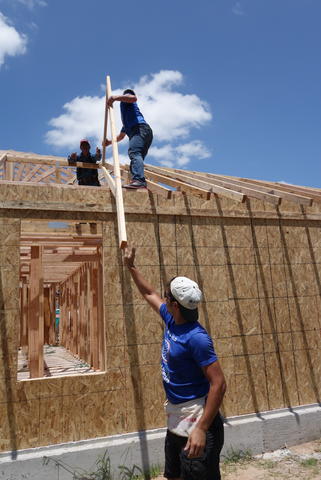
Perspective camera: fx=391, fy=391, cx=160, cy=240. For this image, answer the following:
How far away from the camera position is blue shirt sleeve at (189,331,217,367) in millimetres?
2562

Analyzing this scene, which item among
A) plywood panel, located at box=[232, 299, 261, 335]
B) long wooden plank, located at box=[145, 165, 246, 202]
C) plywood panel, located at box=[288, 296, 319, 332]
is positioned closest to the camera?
long wooden plank, located at box=[145, 165, 246, 202]

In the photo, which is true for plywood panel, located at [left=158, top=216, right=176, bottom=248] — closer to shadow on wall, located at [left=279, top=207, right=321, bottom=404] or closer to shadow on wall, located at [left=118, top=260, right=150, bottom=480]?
shadow on wall, located at [left=118, top=260, right=150, bottom=480]

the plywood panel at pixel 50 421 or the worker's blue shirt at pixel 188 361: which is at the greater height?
the worker's blue shirt at pixel 188 361

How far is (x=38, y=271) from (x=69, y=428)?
2422 mm

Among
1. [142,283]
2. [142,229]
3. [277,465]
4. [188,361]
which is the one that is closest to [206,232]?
[142,229]

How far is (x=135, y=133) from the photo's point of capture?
6234mm

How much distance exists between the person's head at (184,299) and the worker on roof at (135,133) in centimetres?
326

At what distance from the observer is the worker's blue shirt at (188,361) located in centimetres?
259

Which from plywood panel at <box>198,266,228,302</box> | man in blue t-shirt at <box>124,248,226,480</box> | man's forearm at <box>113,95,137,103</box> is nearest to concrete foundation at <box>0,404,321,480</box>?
plywood panel at <box>198,266,228,302</box>

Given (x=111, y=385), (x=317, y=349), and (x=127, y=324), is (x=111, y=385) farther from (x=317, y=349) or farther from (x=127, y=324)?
(x=317, y=349)

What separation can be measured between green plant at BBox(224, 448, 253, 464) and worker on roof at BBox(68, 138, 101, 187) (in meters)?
5.33

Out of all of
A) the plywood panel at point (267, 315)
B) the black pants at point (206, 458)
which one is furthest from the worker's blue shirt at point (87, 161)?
the black pants at point (206, 458)

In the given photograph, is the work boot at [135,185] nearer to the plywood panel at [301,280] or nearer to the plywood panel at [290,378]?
the plywood panel at [301,280]

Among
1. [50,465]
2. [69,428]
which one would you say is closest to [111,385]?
[69,428]
